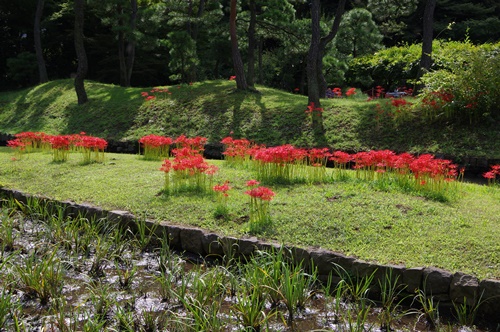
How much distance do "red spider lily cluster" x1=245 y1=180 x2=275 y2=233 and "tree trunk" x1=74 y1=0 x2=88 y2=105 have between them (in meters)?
12.3

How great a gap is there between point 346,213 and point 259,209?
110cm

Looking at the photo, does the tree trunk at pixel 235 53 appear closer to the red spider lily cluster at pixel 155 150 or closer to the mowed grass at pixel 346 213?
the red spider lily cluster at pixel 155 150

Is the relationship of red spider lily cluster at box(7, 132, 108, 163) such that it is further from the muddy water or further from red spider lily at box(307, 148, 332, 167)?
red spider lily at box(307, 148, 332, 167)

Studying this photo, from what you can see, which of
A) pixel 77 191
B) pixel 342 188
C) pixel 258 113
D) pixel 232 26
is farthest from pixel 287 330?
pixel 232 26

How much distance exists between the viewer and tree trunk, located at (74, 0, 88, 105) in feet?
49.4

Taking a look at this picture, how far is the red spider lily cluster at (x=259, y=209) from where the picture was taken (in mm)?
5184

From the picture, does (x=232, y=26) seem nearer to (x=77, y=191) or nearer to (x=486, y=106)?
(x=486, y=106)

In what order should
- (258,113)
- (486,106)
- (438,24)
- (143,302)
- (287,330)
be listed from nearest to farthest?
(287,330) < (143,302) < (486,106) < (258,113) < (438,24)

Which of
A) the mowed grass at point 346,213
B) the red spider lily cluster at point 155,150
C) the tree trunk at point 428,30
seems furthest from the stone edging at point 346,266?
the tree trunk at point 428,30

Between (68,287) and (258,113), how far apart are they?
9109mm

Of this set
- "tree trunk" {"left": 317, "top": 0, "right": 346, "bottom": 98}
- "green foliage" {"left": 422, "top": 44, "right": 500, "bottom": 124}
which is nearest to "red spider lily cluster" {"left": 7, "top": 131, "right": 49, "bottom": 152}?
"tree trunk" {"left": 317, "top": 0, "right": 346, "bottom": 98}

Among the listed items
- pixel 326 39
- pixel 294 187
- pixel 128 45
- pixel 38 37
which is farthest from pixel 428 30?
pixel 38 37

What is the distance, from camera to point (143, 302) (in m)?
4.32

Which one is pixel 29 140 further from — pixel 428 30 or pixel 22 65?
pixel 22 65
